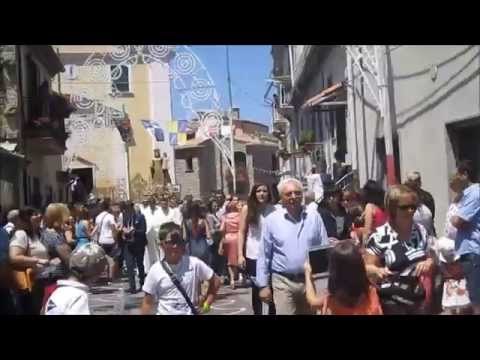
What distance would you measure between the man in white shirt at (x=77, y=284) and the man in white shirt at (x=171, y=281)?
2.77ft

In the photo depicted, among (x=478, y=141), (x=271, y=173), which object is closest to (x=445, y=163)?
(x=478, y=141)

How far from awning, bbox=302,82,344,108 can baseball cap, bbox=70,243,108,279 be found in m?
4.64

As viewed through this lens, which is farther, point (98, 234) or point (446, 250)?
point (98, 234)

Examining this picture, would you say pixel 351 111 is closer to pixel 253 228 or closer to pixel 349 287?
pixel 253 228

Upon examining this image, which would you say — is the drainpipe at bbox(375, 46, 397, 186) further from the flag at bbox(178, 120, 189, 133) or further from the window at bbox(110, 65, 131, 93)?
the window at bbox(110, 65, 131, 93)

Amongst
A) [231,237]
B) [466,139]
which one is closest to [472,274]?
[466,139]

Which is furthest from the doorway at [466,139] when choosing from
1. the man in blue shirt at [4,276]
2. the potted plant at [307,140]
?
the man in blue shirt at [4,276]

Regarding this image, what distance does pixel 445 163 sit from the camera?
24.4 ft

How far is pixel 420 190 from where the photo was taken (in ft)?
21.9

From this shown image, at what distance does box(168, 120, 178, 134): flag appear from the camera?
670 centimetres

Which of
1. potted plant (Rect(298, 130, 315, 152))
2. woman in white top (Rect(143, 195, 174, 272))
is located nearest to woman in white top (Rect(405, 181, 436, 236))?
potted plant (Rect(298, 130, 315, 152))

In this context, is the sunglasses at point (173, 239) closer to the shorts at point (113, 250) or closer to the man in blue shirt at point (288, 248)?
the man in blue shirt at point (288, 248)

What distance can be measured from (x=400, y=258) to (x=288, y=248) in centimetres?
102

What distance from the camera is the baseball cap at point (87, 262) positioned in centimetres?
409
